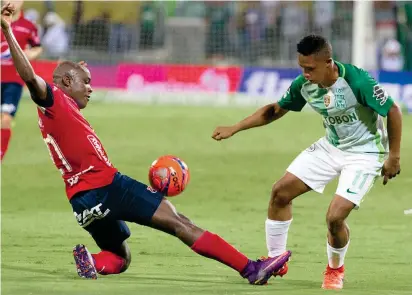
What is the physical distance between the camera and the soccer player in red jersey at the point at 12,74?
1503 cm

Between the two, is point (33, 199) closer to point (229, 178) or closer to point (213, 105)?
point (229, 178)

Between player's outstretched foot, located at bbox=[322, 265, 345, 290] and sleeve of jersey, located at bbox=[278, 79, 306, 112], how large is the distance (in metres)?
1.38

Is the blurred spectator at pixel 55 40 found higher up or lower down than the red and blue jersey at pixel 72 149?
lower down

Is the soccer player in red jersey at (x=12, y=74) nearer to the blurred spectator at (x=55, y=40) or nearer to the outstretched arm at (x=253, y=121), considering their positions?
the outstretched arm at (x=253, y=121)

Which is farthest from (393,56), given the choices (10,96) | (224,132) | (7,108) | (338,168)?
(338,168)

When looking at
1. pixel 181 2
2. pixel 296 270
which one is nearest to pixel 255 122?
pixel 296 270

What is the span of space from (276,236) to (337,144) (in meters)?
0.86

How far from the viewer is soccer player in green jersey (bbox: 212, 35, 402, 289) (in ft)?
26.8

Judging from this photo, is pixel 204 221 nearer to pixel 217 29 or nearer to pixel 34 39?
pixel 34 39

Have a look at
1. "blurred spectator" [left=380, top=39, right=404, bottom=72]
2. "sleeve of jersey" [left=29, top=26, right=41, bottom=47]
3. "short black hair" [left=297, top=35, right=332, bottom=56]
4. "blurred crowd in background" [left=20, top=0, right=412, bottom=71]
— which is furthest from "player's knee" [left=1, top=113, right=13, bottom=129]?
"blurred spectator" [left=380, top=39, right=404, bottom=72]

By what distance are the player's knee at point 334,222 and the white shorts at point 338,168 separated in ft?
0.67

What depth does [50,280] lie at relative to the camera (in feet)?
27.1

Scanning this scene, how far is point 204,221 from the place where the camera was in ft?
39.0

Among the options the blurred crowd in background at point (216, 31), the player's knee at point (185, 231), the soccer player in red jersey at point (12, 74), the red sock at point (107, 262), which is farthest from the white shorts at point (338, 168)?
the blurred crowd in background at point (216, 31)
